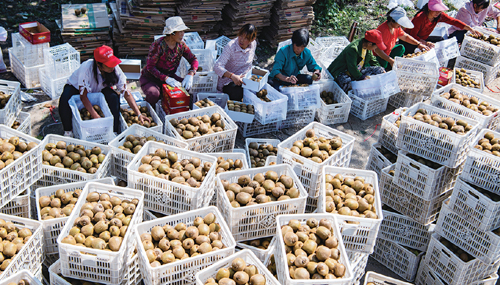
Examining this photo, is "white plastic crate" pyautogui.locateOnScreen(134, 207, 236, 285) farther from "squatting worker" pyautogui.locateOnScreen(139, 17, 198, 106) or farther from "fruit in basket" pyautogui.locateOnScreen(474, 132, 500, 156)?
"squatting worker" pyautogui.locateOnScreen(139, 17, 198, 106)

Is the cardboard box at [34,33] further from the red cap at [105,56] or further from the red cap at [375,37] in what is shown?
the red cap at [375,37]

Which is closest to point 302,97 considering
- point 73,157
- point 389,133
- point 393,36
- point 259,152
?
point 259,152

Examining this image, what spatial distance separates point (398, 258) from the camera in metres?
5.14

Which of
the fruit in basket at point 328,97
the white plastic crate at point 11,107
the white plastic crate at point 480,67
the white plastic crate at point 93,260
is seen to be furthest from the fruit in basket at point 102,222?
the white plastic crate at point 480,67

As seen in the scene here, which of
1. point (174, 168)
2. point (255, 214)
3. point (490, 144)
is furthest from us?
point (490, 144)

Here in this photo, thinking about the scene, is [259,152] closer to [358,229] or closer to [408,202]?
[408,202]

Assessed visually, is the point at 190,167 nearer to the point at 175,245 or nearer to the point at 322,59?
the point at 175,245

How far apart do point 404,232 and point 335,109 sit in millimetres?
2840

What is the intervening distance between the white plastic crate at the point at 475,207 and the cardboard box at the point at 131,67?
5786mm

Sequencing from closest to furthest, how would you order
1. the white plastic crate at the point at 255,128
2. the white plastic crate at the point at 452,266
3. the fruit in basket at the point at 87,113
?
1. the white plastic crate at the point at 452,266
2. the fruit in basket at the point at 87,113
3. the white plastic crate at the point at 255,128

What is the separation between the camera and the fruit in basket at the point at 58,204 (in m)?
4.17

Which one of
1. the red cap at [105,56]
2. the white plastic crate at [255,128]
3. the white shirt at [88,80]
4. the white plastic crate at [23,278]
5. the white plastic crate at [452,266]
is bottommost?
the white plastic crate at [452,266]

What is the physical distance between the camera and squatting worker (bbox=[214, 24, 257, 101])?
22.4 ft

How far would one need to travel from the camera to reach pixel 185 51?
6.91 metres
